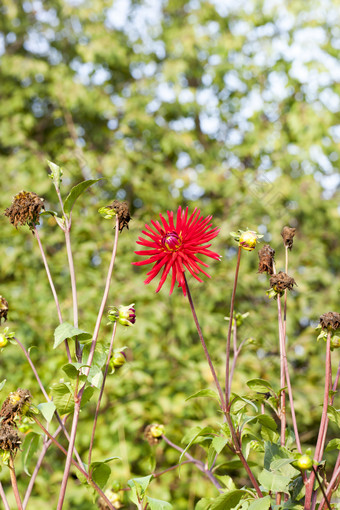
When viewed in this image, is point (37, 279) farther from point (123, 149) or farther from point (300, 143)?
point (300, 143)

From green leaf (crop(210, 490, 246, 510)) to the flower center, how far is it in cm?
23

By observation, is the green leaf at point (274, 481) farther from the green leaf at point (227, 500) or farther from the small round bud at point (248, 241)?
the small round bud at point (248, 241)

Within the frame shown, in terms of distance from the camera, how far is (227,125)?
2.33 m

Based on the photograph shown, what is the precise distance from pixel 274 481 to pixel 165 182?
158cm

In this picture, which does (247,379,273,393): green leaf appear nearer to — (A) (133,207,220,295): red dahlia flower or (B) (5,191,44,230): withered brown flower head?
(A) (133,207,220,295): red dahlia flower

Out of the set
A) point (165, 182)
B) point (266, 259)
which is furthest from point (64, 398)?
point (165, 182)

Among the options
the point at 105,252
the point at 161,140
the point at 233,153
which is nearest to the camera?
the point at 105,252

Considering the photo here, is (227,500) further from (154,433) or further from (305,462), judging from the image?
(154,433)

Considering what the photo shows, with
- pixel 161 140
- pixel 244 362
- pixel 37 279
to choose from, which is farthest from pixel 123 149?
pixel 244 362

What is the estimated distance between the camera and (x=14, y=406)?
0.47 metres

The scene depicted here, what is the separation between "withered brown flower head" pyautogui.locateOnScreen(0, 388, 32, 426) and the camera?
468 mm

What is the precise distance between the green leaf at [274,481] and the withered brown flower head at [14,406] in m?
0.22

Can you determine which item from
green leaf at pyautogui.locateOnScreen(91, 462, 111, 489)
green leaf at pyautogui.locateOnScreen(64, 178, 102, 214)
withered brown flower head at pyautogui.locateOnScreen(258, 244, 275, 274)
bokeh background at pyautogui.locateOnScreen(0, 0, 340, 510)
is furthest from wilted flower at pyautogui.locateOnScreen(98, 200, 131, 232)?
bokeh background at pyautogui.locateOnScreen(0, 0, 340, 510)

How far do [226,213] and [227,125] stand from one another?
565 mm
